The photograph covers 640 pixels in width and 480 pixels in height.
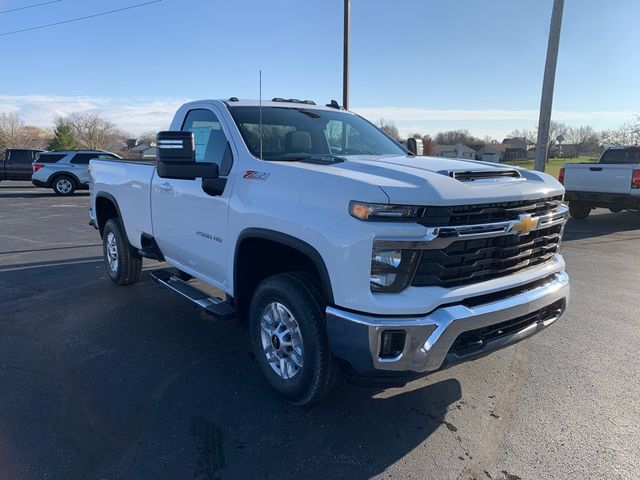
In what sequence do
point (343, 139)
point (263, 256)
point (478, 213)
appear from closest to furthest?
point (478, 213), point (263, 256), point (343, 139)

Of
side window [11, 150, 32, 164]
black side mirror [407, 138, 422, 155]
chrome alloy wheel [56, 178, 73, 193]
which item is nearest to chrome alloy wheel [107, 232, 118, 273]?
black side mirror [407, 138, 422, 155]

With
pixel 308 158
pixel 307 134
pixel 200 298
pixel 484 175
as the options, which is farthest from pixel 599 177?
pixel 200 298

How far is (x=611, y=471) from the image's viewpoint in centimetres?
268

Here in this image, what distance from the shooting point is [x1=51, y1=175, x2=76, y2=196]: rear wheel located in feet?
65.3

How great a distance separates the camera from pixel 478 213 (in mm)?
2760

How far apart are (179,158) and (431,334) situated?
6.93 feet

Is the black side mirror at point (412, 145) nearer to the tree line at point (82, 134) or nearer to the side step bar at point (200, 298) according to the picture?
the side step bar at point (200, 298)

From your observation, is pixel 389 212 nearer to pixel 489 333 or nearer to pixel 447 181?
pixel 447 181

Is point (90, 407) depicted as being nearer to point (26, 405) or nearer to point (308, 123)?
point (26, 405)

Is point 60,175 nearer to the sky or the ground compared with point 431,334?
nearer to the ground

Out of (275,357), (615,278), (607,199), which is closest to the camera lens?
(275,357)

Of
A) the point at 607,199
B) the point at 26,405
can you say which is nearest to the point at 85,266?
the point at 26,405

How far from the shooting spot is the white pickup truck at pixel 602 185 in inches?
440

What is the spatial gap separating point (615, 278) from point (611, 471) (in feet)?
16.1
